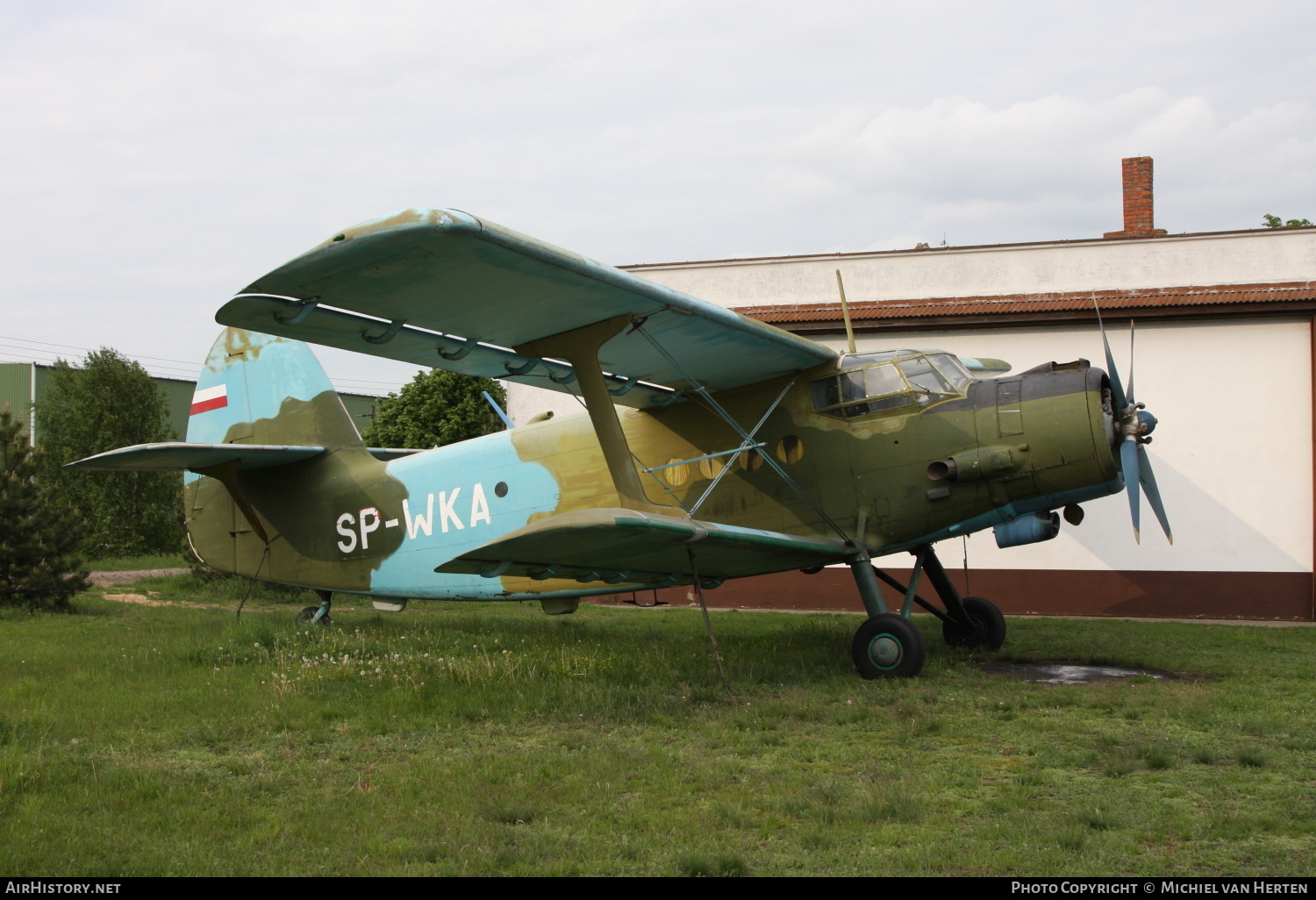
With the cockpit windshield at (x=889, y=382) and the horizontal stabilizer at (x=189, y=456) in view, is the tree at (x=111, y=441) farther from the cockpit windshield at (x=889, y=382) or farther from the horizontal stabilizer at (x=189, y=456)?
the cockpit windshield at (x=889, y=382)

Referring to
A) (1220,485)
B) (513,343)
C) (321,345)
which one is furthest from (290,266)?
(1220,485)

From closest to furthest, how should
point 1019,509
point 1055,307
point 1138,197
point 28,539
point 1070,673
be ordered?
point 1019,509
point 1070,673
point 28,539
point 1055,307
point 1138,197

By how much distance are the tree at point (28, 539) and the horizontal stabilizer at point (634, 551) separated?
9044 millimetres

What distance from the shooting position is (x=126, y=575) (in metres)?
21.9

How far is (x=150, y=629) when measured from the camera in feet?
37.6

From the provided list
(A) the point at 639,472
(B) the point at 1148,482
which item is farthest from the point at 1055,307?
(A) the point at 639,472

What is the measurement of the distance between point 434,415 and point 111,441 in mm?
11581

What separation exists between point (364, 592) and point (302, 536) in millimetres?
993

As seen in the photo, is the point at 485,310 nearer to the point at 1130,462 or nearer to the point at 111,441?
the point at 1130,462

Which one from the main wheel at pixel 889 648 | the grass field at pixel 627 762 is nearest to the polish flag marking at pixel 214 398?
the grass field at pixel 627 762

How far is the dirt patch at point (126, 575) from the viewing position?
20016mm

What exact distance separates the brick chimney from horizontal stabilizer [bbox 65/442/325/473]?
15.8 meters

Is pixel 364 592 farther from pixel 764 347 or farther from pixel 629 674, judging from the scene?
pixel 764 347

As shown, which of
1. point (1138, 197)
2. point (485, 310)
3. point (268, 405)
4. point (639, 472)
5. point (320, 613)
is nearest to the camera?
point (485, 310)
